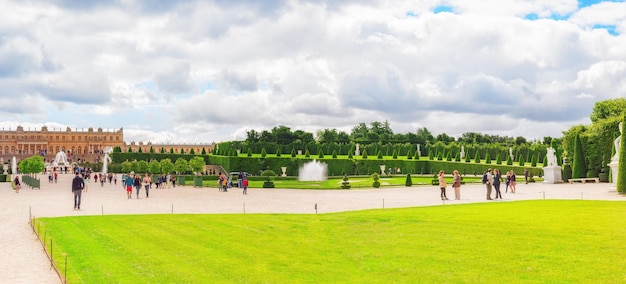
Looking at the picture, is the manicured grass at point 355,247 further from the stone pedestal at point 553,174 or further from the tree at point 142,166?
the tree at point 142,166

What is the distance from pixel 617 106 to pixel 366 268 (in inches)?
2308

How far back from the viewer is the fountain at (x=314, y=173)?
64812mm

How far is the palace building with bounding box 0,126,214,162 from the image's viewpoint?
532 feet

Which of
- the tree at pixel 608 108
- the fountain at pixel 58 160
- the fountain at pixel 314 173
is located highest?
the tree at pixel 608 108

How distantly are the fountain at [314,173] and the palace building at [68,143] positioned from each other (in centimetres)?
9439

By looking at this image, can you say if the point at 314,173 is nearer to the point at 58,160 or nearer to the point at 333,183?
the point at 333,183

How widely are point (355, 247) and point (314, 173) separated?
170 ft

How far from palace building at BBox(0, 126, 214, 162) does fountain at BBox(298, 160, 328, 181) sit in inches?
3716

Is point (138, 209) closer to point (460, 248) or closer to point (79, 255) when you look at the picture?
point (79, 255)

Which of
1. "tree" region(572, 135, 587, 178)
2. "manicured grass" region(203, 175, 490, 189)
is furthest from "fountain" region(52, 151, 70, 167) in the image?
"tree" region(572, 135, 587, 178)

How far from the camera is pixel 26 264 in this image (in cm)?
1367

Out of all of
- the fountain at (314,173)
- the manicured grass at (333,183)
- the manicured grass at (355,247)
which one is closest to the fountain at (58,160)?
the fountain at (314,173)

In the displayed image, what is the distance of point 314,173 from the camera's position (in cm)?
6662

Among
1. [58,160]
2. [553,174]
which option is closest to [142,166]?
[58,160]
